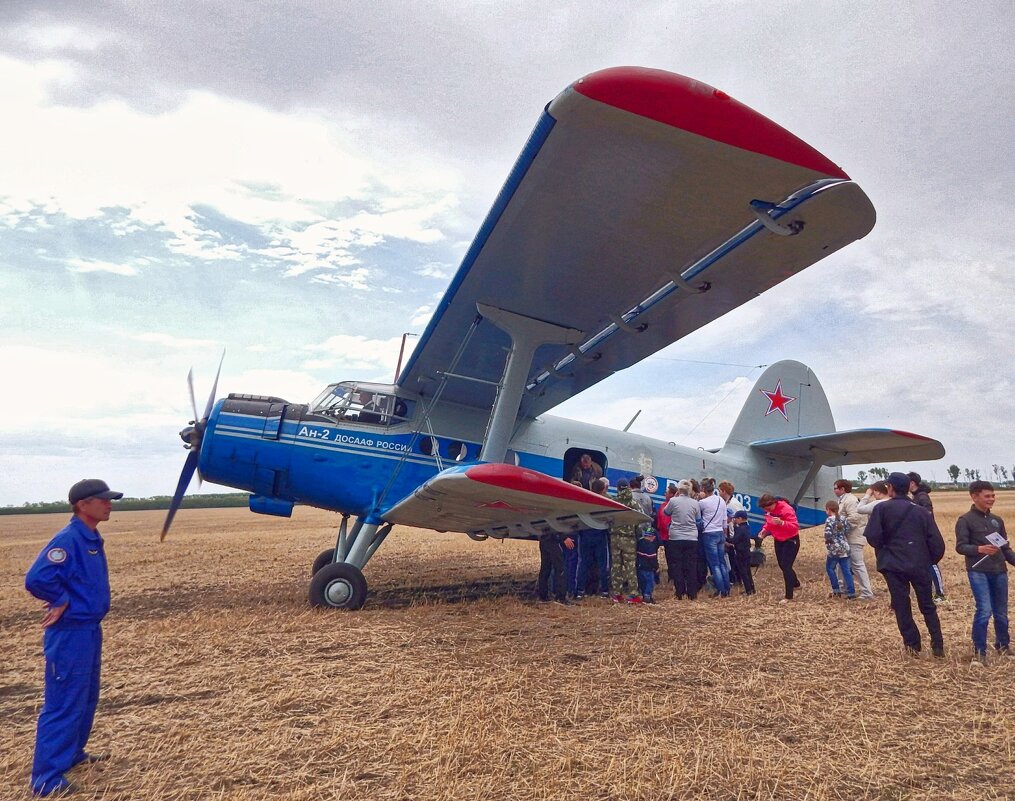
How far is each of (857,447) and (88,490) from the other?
9817mm

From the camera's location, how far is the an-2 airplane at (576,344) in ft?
12.6

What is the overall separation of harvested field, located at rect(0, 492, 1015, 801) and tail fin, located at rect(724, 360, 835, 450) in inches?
177

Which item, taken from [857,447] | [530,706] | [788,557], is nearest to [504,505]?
[530,706]

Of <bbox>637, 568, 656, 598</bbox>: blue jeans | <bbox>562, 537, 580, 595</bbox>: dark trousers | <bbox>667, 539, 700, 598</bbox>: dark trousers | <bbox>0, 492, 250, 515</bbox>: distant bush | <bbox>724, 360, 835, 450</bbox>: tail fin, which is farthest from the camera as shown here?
<bbox>0, 492, 250, 515</bbox>: distant bush

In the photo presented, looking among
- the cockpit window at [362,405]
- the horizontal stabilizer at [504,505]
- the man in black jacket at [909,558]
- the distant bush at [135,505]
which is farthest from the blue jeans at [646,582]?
the distant bush at [135,505]

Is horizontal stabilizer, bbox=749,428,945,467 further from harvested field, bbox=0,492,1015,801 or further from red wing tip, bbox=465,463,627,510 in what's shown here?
red wing tip, bbox=465,463,627,510

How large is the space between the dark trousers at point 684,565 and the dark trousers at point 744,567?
73cm

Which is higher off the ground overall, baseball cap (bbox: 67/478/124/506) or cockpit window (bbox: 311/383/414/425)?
cockpit window (bbox: 311/383/414/425)

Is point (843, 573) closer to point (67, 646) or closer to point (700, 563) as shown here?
point (700, 563)

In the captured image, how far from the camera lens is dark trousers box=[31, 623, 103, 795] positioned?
9.34ft

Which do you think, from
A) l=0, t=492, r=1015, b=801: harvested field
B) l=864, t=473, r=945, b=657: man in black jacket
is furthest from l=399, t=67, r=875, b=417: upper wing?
l=0, t=492, r=1015, b=801: harvested field

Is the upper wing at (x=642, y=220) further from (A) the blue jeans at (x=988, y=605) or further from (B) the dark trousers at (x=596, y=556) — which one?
(A) the blue jeans at (x=988, y=605)

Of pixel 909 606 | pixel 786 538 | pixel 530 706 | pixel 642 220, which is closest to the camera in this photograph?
pixel 530 706

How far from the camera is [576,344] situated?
708 centimetres
